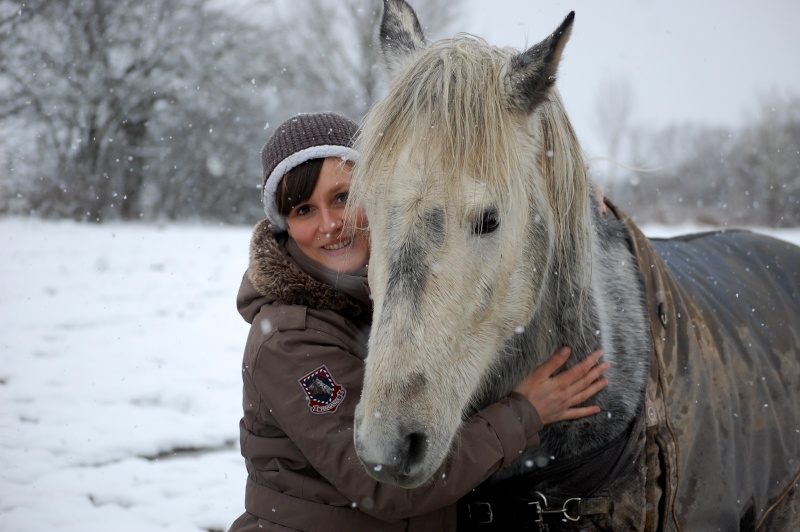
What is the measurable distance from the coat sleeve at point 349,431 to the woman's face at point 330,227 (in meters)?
0.35

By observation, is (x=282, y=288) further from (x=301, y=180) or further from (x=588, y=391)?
(x=588, y=391)

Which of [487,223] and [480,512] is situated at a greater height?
[487,223]

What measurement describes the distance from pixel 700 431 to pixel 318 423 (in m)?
1.33

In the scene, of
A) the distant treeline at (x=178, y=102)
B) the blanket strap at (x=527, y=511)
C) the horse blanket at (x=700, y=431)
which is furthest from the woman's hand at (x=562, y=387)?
the distant treeline at (x=178, y=102)

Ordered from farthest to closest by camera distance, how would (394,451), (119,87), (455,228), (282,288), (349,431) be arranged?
(119,87)
(282,288)
(349,431)
(455,228)
(394,451)

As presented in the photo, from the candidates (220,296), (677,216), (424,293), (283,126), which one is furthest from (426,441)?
(677,216)

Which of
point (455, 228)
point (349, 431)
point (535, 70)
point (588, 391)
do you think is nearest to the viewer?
point (455, 228)

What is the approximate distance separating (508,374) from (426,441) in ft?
1.96

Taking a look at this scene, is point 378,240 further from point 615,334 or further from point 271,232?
point 615,334

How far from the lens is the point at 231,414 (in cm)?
480

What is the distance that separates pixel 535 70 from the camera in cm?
Result: 179

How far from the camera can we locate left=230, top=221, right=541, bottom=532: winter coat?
190 cm

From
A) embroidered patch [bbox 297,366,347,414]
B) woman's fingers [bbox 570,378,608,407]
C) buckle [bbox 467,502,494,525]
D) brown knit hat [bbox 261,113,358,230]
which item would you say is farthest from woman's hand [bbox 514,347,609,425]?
brown knit hat [bbox 261,113,358,230]

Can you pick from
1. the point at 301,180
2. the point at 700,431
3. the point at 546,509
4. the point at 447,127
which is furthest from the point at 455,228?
the point at 700,431
